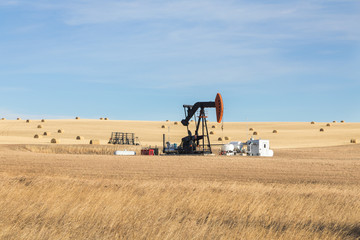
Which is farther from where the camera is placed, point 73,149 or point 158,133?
point 158,133

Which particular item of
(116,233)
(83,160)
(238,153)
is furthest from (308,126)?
(116,233)

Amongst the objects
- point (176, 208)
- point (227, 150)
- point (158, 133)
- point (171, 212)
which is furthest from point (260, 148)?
point (158, 133)

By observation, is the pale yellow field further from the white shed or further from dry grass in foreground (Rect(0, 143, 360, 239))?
dry grass in foreground (Rect(0, 143, 360, 239))

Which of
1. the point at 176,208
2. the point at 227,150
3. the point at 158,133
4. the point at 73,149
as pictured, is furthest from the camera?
the point at 158,133

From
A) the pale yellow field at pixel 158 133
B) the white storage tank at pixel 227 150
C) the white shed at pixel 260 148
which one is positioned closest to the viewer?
the white shed at pixel 260 148

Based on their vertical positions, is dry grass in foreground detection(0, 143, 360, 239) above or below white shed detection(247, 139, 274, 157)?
below

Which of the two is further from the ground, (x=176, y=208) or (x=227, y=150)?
(x=227, y=150)

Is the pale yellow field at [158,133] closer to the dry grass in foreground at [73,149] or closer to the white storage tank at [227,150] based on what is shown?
the dry grass in foreground at [73,149]

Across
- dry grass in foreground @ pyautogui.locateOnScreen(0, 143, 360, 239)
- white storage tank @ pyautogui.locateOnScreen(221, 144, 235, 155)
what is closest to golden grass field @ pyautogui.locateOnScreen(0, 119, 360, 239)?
dry grass in foreground @ pyautogui.locateOnScreen(0, 143, 360, 239)

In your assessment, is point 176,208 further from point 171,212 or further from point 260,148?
point 260,148

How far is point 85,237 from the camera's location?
1117 centimetres

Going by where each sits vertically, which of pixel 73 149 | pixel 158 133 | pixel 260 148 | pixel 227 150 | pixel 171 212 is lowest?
pixel 171 212

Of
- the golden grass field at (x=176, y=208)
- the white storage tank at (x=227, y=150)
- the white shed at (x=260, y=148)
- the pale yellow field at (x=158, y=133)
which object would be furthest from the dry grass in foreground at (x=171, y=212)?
the pale yellow field at (x=158, y=133)

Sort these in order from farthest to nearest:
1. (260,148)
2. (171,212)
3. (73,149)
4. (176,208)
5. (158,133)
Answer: (158,133) → (73,149) → (260,148) → (176,208) → (171,212)
